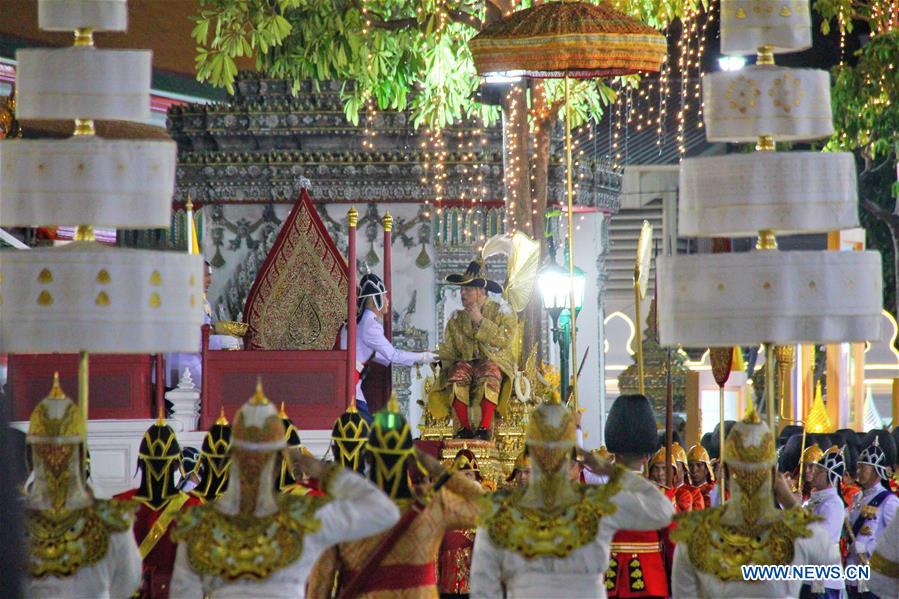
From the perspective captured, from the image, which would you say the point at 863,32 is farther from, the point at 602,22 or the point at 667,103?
the point at 602,22

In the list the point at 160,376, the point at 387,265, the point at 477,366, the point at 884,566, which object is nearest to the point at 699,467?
the point at 477,366

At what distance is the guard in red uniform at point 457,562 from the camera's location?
12.0 meters

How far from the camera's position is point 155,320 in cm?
826

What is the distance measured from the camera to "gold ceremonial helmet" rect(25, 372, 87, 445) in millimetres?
7633

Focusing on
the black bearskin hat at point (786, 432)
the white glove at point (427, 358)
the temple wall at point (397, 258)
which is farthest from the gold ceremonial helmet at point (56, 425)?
the temple wall at point (397, 258)

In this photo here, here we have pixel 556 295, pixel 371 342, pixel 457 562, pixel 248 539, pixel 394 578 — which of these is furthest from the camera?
pixel 556 295

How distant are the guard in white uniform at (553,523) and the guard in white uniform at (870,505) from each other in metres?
5.15

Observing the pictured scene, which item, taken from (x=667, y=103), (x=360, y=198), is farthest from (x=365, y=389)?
(x=667, y=103)

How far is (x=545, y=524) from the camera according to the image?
25.5ft

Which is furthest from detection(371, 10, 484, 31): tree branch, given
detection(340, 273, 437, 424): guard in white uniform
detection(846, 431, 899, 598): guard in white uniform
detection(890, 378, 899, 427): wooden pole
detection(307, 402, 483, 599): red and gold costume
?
detection(307, 402, 483, 599): red and gold costume

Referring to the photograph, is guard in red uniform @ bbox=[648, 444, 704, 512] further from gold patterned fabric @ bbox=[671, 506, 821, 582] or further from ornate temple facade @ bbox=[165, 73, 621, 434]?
ornate temple facade @ bbox=[165, 73, 621, 434]

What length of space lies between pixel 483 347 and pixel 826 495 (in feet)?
9.65

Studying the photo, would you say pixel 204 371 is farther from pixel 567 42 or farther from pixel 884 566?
pixel 884 566

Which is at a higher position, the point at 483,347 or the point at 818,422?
the point at 483,347
